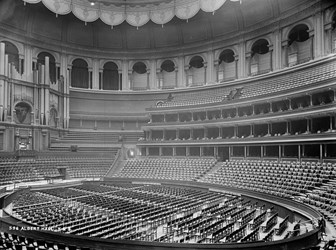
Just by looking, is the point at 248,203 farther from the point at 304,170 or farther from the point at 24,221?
the point at 24,221

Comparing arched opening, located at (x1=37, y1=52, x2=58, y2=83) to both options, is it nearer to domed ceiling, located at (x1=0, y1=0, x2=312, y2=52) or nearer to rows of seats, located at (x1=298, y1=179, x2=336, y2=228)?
domed ceiling, located at (x1=0, y1=0, x2=312, y2=52)

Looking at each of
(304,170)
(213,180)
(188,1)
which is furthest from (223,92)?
Result: (304,170)

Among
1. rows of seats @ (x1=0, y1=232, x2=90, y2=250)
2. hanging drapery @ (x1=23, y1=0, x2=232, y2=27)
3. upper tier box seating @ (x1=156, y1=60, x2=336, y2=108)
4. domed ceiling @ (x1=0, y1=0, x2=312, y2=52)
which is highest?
hanging drapery @ (x1=23, y1=0, x2=232, y2=27)

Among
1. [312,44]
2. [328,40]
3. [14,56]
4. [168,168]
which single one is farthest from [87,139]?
[328,40]

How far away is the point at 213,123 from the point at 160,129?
8.59 meters

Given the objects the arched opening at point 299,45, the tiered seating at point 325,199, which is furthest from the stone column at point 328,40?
the tiered seating at point 325,199

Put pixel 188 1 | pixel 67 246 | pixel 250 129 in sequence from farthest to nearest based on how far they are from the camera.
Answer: pixel 188 1 → pixel 250 129 → pixel 67 246

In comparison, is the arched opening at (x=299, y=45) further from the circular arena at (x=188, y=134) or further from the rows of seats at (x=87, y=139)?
the rows of seats at (x=87, y=139)

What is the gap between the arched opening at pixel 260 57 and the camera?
44.2 metres

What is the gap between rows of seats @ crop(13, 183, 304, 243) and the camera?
50.7 ft

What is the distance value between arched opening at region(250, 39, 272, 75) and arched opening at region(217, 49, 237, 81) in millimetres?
3224

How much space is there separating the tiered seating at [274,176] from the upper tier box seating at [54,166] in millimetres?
15383

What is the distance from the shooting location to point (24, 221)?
56.8ft

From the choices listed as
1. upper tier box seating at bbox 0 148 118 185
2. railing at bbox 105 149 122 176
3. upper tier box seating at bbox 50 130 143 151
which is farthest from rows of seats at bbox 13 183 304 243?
upper tier box seating at bbox 50 130 143 151
